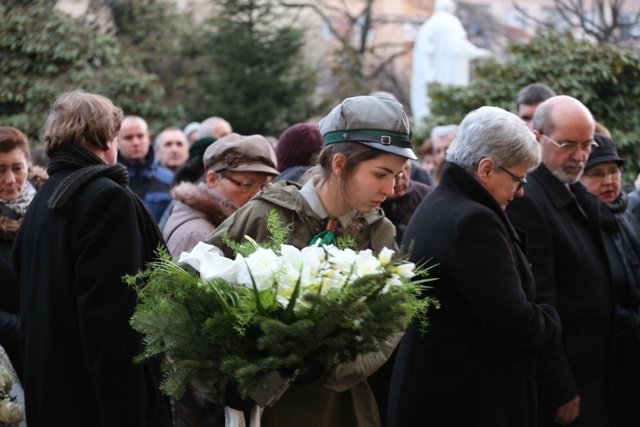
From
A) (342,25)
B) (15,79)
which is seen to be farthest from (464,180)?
(342,25)

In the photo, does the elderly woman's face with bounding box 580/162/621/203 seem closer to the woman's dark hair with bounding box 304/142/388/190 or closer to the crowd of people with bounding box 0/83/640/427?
the crowd of people with bounding box 0/83/640/427

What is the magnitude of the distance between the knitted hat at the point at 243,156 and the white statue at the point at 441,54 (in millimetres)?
13991

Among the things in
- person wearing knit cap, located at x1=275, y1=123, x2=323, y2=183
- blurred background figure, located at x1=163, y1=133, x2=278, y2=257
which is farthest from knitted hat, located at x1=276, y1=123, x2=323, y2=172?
blurred background figure, located at x1=163, y1=133, x2=278, y2=257

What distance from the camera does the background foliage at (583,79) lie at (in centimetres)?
977

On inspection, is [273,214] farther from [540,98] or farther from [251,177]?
[540,98]

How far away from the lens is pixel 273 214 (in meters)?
3.92

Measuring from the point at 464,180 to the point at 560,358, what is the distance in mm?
1099

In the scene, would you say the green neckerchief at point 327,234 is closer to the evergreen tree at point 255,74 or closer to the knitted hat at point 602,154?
the knitted hat at point 602,154

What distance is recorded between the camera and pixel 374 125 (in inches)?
163

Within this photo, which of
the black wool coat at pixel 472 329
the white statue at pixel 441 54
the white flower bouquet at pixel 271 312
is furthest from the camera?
the white statue at pixel 441 54

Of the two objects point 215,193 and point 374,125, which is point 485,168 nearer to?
point 374,125

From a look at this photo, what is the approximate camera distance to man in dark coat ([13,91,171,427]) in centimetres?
442

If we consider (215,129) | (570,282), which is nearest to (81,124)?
(570,282)

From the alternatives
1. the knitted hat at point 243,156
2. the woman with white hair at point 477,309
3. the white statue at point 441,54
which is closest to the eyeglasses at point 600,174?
the woman with white hair at point 477,309
